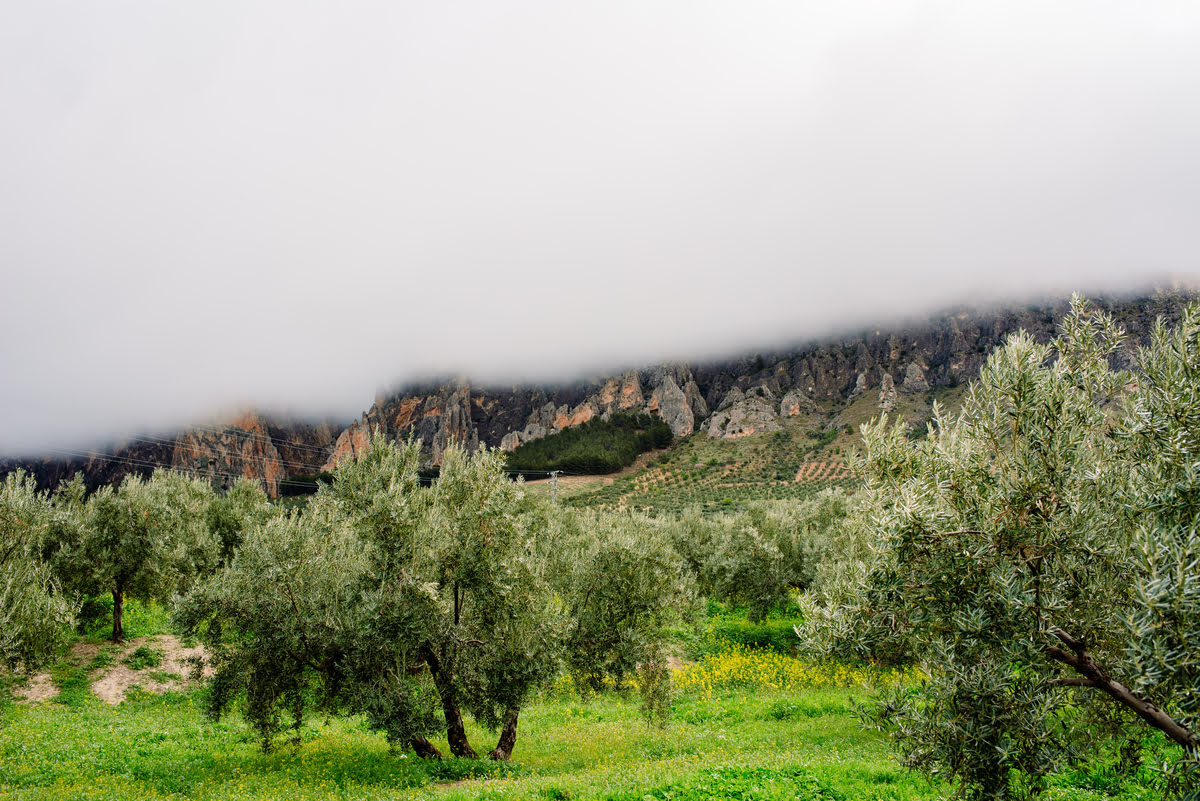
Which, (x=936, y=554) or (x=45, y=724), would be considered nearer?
(x=936, y=554)

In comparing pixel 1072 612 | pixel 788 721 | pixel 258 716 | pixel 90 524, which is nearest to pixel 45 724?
pixel 258 716

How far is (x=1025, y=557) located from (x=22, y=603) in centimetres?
2351

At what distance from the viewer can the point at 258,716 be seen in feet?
51.2

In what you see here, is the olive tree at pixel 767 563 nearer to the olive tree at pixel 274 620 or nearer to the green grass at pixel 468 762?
the green grass at pixel 468 762

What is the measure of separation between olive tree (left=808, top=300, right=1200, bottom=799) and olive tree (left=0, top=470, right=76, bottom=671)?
20261 mm

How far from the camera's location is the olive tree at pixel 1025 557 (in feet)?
23.6

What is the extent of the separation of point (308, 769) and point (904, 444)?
18803mm

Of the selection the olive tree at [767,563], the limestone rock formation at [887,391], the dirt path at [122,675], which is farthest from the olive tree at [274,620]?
the limestone rock formation at [887,391]

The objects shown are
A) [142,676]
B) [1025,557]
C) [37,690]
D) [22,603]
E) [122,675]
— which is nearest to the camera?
[1025,557]

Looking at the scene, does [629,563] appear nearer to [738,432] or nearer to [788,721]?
[788,721]

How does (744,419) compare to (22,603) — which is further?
(744,419)

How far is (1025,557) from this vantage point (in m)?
7.74

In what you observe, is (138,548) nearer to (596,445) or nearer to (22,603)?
(22,603)

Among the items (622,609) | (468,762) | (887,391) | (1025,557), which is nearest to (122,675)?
(468,762)
